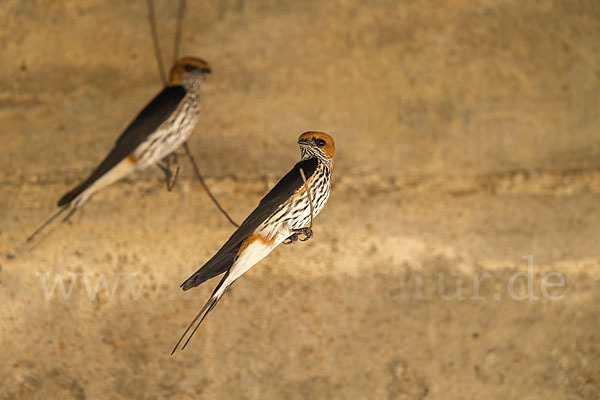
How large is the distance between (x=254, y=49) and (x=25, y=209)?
4.02 feet

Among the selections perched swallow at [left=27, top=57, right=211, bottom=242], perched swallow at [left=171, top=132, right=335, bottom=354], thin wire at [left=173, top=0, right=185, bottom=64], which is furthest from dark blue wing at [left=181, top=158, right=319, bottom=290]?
thin wire at [left=173, top=0, right=185, bottom=64]

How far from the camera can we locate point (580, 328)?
221 centimetres

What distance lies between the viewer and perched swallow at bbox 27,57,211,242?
1.15 meters

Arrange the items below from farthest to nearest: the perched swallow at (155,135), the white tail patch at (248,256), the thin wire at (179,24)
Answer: the thin wire at (179,24), the perched swallow at (155,135), the white tail patch at (248,256)

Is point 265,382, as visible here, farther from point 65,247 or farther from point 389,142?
point 389,142

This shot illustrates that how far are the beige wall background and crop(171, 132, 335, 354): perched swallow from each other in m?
1.29

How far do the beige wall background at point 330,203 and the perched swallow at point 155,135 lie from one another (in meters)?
0.93

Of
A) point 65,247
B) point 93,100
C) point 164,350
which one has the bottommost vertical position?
point 164,350

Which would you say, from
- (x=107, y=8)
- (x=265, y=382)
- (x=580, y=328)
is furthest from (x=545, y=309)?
(x=107, y=8)

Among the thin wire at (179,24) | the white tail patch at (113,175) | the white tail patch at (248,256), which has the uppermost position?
the thin wire at (179,24)

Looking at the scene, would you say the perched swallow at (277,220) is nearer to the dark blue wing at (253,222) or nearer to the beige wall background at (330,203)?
the dark blue wing at (253,222)

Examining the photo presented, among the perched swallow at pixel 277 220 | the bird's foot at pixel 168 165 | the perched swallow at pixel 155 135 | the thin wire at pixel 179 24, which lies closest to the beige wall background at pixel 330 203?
the thin wire at pixel 179 24

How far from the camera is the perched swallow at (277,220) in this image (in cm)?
82

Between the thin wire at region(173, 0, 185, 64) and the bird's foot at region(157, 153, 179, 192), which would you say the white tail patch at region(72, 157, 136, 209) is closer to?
the bird's foot at region(157, 153, 179, 192)
